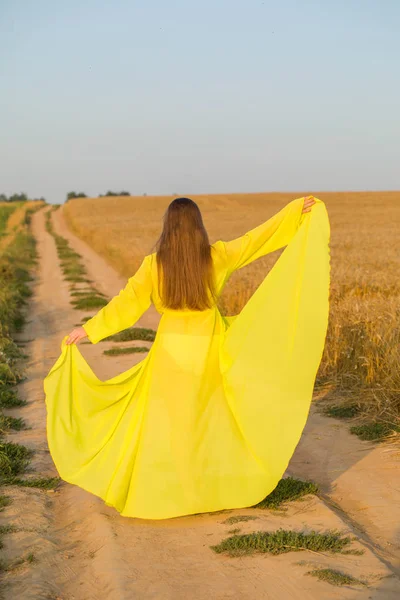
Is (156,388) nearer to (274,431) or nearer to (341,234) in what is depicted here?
(274,431)

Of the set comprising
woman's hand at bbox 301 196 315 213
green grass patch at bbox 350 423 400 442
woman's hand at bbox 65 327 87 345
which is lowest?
green grass patch at bbox 350 423 400 442

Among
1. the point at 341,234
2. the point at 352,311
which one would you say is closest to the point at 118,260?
the point at 341,234

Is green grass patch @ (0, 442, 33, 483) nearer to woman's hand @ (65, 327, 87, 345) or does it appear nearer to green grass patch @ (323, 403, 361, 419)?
woman's hand @ (65, 327, 87, 345)

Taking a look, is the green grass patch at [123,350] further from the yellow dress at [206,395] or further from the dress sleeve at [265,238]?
the dress sleeve at [265,238]

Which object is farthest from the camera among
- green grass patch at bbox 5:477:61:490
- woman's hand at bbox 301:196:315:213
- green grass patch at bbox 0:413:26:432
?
green grass patch at bbox 0:413:26:432

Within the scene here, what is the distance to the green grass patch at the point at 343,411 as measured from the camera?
8.05 m

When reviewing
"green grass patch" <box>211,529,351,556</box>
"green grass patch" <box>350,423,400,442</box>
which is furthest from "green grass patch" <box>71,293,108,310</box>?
"green grass patch" <box>211,529,351,556</box>

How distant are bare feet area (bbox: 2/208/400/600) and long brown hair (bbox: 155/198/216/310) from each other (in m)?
1.53

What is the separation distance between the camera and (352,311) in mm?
9672

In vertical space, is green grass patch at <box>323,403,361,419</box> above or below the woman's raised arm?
below

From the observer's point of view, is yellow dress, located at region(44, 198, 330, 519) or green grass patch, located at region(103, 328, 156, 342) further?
green grass patch, located at region(103, 328, 156, 342)

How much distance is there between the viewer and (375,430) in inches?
288

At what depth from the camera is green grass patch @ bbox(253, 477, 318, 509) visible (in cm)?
545

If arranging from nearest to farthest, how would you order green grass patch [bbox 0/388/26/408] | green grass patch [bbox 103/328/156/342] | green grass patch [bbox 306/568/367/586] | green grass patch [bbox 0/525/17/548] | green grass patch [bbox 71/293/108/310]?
green grass patch [bbox 306/568/367/586] < green grass patch [bbox 0/525/17/548] < green grass patch [bbox 0/388/26/408] < green grass patch [bbox 103/328/156/342] < green grass patch [bbox 71/293/108/310]
